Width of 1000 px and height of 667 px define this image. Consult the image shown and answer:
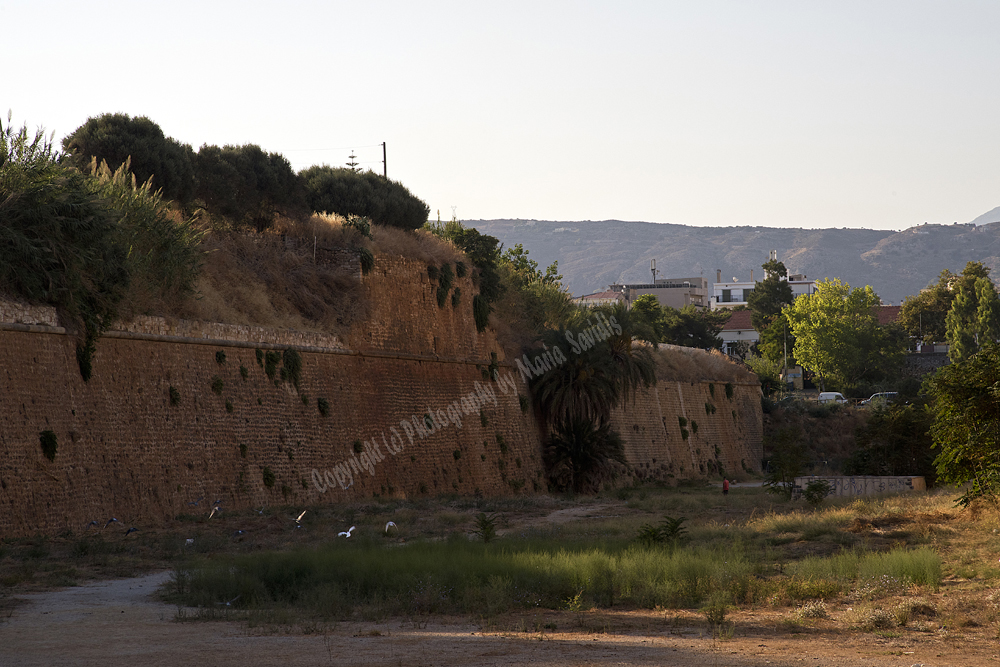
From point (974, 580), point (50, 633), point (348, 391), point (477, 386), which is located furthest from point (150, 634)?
point (477, 386)

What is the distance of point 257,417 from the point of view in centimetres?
2434

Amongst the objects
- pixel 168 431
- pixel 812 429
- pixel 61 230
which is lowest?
pixel 812 429

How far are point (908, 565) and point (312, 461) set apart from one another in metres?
16.1

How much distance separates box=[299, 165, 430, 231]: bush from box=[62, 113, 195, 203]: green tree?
26.1 feet

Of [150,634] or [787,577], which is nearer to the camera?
[150,634]

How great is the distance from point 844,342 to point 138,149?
5648cm

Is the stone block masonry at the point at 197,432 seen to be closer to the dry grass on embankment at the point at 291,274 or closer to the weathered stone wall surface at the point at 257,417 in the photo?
the weathered stone wall surface at the point at 257,417

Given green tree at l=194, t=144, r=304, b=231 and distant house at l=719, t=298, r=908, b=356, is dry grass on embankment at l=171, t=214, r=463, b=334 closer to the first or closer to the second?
green tree at l=194, t=144, r=304, b=231

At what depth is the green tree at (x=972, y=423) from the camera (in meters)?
19.2

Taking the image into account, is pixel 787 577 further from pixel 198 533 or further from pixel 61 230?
pixel 61 230

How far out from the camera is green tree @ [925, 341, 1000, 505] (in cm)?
1919

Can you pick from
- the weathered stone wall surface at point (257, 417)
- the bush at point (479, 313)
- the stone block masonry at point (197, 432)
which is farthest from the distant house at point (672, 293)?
the stone block masonry at point (197, 432)

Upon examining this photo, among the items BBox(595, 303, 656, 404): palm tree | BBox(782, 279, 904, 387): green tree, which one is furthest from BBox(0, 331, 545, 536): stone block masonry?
BBox(782, 279, 904, 387): green tree

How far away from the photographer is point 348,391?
28.3 m
